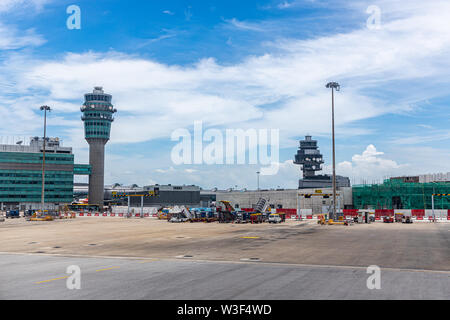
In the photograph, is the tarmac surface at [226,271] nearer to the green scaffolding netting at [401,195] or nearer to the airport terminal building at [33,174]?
the green scaffolding netting at [401,195]

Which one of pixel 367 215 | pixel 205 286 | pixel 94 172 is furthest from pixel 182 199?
pixel 205 286

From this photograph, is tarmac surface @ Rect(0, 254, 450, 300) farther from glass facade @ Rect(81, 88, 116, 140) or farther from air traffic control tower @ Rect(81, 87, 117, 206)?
glass facade @ Rect(81, 88, 116, 140)

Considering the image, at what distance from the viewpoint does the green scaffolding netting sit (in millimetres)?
107500

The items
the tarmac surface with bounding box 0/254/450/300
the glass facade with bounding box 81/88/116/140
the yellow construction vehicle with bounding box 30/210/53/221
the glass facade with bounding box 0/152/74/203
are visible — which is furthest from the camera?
the glass facade with bounding box 81/88/116/140

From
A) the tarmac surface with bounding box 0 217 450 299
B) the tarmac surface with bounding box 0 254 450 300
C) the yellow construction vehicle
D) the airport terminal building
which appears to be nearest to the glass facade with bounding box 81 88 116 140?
the airport terminal building

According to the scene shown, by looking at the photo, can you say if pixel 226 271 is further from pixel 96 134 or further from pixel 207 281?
pixel 96 134

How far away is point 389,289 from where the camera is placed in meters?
15.9

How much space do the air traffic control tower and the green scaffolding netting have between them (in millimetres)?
121423

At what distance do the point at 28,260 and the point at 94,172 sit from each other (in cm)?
17221

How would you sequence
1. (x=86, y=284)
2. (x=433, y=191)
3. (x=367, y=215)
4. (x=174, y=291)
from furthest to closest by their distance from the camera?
(x=433, y=191), (x=367, y=215), (x=86, y=284), (x=174, y=291)

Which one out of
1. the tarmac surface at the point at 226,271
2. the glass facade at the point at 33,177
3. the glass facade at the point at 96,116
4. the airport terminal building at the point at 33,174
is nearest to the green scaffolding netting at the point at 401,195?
the tarmac surface at the point at 226,271

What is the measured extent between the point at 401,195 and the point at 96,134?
449ft

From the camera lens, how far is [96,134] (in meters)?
190

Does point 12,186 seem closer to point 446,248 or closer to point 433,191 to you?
point 433,191
